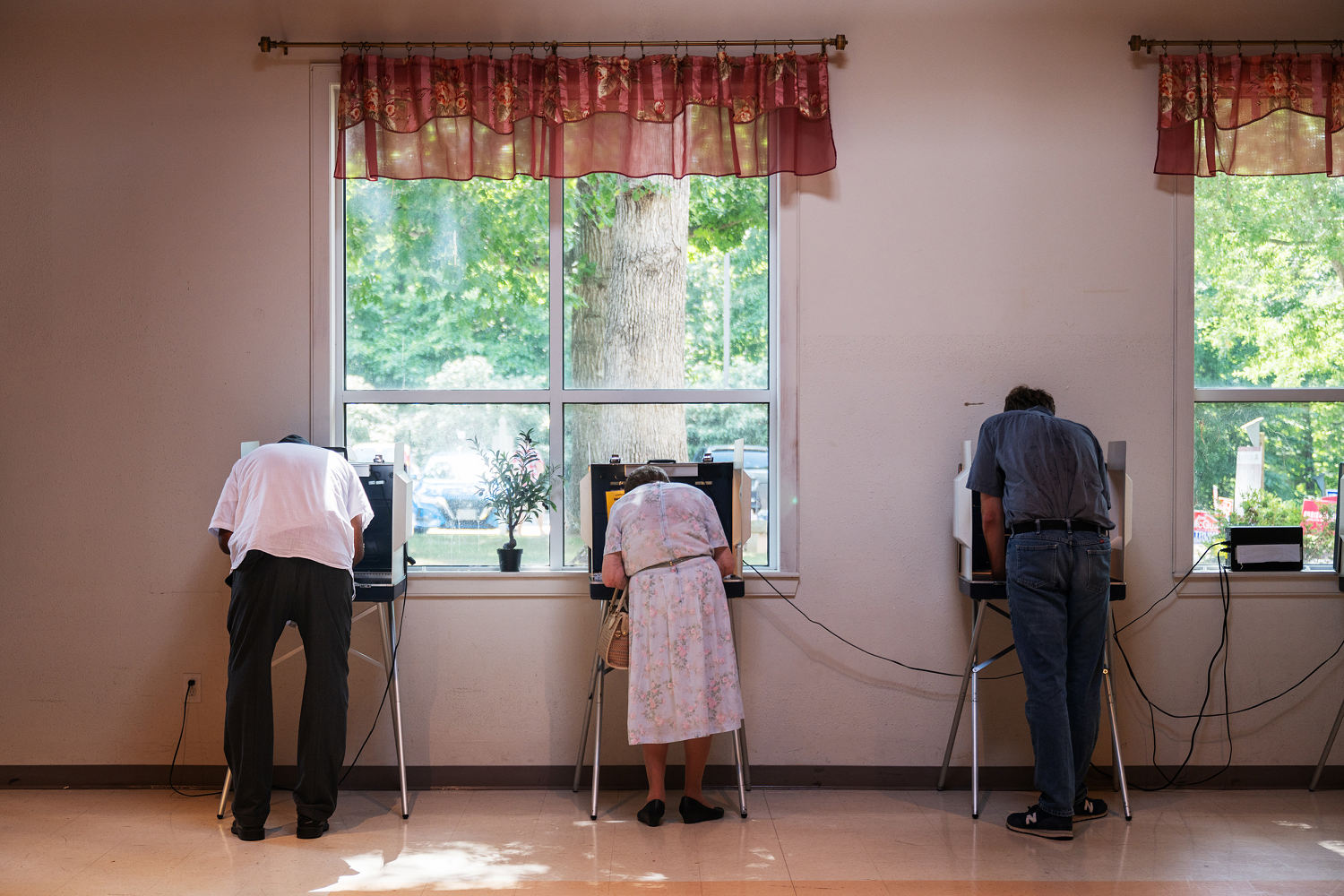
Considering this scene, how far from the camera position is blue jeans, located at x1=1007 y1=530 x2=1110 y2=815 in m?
3.03

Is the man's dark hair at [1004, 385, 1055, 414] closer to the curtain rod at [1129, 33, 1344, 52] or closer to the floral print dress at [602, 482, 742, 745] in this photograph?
the floral print dress at [602, 482, 742, 745]

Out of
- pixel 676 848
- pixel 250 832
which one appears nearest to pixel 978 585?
pixel 676 848

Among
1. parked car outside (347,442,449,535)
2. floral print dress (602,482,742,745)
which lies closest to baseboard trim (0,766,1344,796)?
floral print dress (602,482,742,745)

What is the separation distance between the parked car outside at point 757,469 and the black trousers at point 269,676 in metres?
1.50

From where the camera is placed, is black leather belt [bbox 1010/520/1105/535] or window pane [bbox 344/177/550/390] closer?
black leather belt [bbox 1010/520/1105/535]

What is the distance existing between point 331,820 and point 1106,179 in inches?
146

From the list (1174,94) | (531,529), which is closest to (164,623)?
(531,529)

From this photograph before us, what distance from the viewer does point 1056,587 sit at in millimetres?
3043

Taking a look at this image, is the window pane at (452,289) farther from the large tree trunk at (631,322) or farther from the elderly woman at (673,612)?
the elderly woman at (673,612)

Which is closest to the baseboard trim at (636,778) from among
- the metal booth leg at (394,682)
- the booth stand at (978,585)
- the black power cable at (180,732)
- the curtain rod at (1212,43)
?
the black power cable at (180,732)

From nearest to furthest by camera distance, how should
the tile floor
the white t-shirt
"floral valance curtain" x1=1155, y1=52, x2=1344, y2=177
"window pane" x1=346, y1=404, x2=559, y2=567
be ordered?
the tile floor < the white t-shirt < "floral valance curtain" x1=1155, y1=52, x2=1344, y2=177 < "window pane" x1=346, y1=404, x2=559, y2=567

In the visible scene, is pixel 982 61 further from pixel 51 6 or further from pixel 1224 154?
pixel 51 6

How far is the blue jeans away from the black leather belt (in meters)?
0.02

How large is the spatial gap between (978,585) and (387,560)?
84.1 inches
